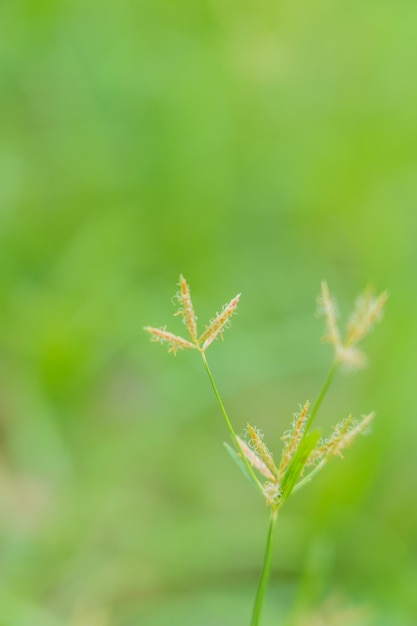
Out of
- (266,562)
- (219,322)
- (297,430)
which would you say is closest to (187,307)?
(219,322)

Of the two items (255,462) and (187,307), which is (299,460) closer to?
(255,462)

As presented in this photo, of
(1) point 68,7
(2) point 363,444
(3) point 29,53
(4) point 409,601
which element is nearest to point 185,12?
(1) point 68,7

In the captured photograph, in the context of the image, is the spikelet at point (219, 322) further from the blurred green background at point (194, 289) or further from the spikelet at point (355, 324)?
the blurred green background at point (194, 289)

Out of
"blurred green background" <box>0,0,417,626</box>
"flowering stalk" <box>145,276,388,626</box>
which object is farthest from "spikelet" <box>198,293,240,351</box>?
"blurred green background" <box>0,0,417,626</box>

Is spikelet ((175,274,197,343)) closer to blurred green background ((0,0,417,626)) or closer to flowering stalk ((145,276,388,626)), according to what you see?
flowering stalk ((145,276,388,626))

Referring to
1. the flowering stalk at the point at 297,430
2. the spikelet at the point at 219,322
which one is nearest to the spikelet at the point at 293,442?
the flowering stalk at the point at 297,430

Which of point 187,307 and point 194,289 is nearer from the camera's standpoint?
point 187,307
